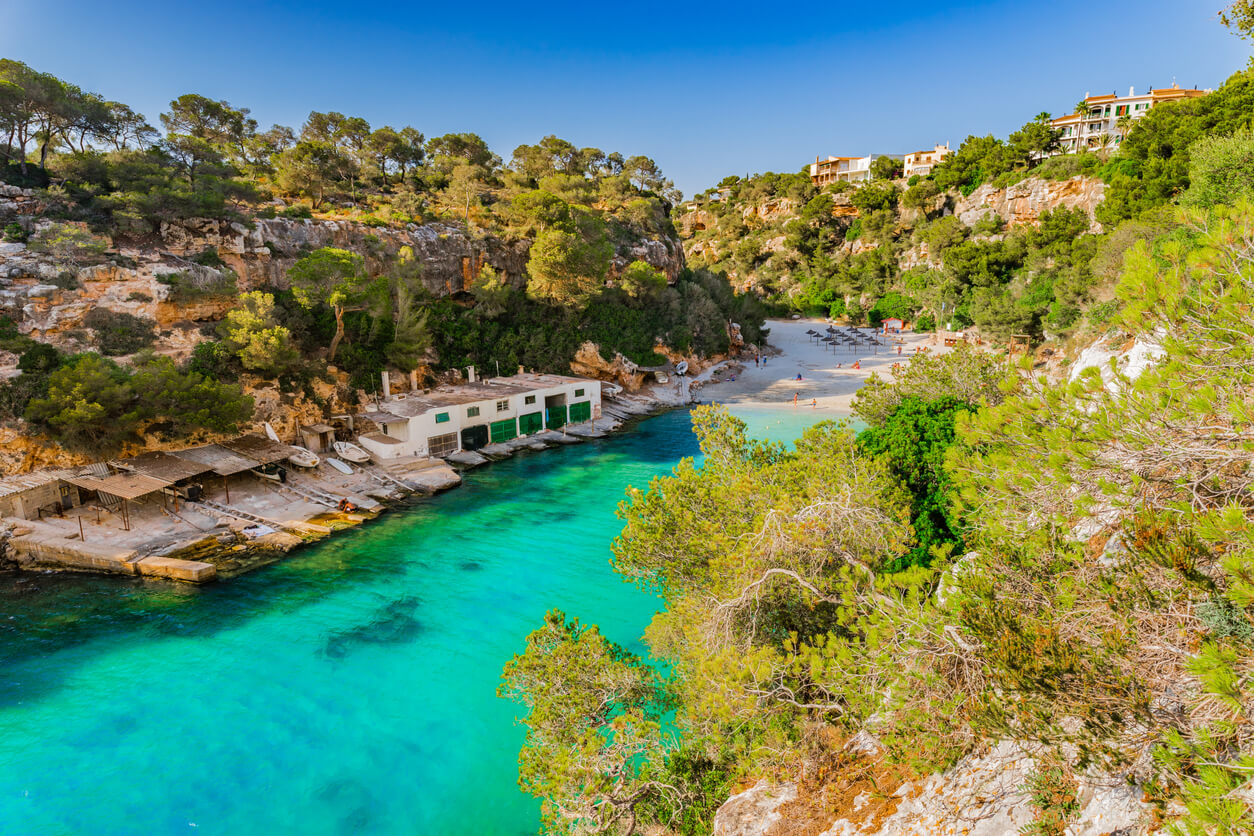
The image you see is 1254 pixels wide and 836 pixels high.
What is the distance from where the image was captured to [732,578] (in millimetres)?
8383

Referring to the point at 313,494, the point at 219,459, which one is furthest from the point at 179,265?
the point at 313,494

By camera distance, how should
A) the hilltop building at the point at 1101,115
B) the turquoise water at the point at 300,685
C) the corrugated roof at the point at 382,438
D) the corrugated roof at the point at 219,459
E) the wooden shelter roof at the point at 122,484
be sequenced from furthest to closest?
the hilltop building at the point at 1101,115 → the corrugated roof at the point at 382,438 → the corrugated roof at the point at 219,459 → the wooden shelter roof at the point at 122,484 → the turquoise water at the point at 300,685

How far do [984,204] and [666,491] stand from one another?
227 ft

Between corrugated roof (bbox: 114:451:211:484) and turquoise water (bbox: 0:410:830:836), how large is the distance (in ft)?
13.2

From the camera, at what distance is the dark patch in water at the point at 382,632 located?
15.4 metres

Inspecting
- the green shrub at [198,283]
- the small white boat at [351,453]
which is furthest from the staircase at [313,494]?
the green shrub at [198,283]

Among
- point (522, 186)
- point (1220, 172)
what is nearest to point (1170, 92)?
point (1220, 172)

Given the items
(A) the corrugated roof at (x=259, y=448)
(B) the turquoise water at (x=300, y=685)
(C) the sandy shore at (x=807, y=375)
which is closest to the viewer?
(B) the turquoise water at (x=300, y=685)

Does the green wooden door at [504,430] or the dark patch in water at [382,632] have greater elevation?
the green wooden door at [504,430]

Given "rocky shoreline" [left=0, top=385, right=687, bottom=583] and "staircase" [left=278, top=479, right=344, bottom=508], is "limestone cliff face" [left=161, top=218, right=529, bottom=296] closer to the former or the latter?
"staircase" [left=278, top=479, right=344, bottom=508]

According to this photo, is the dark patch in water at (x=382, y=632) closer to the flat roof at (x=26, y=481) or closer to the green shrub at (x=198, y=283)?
the flat roof at (x=26, y=481)

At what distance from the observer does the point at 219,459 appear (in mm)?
22328

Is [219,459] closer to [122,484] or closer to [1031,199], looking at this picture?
[122,484]

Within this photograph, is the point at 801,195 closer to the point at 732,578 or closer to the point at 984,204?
the point at 984,204
